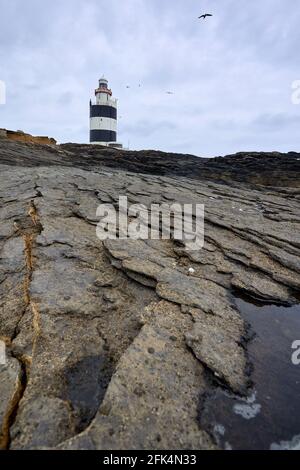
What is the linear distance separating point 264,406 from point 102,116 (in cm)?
4331

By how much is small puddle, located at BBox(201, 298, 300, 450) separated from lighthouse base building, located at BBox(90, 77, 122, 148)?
40.1 metres

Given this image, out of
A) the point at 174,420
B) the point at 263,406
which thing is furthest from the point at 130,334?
the point at 263,406

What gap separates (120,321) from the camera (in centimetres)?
321

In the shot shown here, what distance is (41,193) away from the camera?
7234 millimetres

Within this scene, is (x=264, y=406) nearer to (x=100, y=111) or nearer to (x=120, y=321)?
(x=120, y=321)

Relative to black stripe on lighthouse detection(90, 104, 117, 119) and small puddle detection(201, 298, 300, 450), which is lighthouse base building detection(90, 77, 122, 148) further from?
small puddle detection(201, 298, 300, 450)

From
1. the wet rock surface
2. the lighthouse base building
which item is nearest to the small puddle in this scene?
the wet rock surface

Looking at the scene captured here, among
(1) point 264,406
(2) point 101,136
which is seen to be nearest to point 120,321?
(1) point 264,406

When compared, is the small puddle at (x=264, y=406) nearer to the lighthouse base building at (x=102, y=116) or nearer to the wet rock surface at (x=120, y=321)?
the wet rock surface at (x=120, y=321)

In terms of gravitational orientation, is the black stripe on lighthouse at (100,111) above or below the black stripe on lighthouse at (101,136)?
above

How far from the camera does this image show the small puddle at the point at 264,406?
213 centimetres

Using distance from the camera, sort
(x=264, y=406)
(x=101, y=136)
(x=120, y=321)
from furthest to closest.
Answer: (x=101, y=136)
(x=120, y=321)
(x=264, y=406)

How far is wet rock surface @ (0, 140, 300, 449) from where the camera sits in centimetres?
214

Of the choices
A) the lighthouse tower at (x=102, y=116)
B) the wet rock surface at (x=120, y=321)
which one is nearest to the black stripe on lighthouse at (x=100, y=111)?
the lighthouse tower at (x=102, y=116)
